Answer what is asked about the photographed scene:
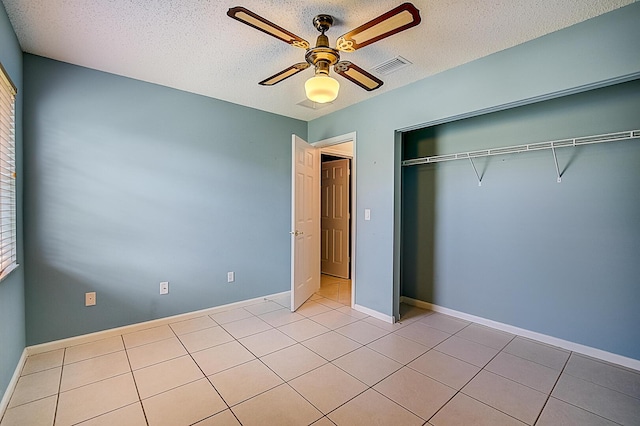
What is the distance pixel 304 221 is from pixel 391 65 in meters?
2.02

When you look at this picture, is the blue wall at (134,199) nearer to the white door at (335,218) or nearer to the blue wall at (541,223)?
the white door at (335,218)

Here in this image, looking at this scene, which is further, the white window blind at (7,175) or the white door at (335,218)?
the white door at (335,218)

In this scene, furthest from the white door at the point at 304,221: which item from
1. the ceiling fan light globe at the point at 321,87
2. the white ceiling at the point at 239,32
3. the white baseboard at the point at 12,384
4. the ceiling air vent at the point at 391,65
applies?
the white baseboard at the point at 12,384

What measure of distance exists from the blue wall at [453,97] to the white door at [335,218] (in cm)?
108

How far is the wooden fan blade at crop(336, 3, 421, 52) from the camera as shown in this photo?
1.40 m

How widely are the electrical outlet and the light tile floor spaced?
0.37 m

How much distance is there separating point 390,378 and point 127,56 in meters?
3.31

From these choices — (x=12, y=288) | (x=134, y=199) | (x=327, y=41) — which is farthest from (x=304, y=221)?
(x=12, y=288)

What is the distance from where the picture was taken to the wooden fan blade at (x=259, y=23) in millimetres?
1418

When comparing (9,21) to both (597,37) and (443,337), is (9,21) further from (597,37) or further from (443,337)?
(443,337)

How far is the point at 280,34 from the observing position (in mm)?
1649

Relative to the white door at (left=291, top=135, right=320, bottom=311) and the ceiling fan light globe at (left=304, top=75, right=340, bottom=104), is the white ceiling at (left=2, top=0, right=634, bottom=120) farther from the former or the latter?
the white door at (left=291, top=135, right=320, bottom=311)

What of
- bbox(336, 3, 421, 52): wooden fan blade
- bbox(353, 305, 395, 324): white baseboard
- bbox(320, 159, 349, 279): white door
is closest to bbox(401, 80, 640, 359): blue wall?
bbox(353, 305, 395, 324): white baseboard

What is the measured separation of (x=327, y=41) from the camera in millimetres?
1886
